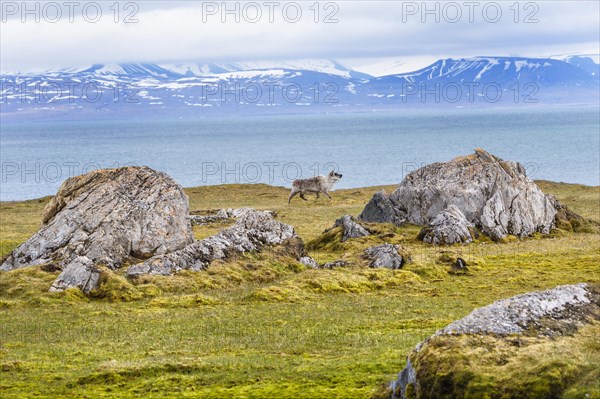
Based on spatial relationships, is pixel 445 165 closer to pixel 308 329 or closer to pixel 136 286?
pixel 136 286

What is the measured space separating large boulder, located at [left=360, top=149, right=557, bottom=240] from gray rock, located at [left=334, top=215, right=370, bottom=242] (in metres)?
5.91

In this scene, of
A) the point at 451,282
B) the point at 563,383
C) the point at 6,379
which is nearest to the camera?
the point at 563,383

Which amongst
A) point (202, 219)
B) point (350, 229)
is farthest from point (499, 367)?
point (202, 219)

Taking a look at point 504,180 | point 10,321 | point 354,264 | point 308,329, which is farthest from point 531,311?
point 504,180

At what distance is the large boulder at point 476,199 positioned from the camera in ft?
171

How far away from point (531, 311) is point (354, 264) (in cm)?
2294

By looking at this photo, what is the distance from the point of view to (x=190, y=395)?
16641 mm

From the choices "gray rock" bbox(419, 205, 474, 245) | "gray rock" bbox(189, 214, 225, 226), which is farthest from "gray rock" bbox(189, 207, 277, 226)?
"gray rock" bbox(419, 205, 474, 245)

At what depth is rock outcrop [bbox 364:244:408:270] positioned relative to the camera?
127 feet

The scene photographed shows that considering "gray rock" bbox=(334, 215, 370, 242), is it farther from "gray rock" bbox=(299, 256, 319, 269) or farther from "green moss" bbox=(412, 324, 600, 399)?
"green moss" bbox=(412, 324, 600, 399)

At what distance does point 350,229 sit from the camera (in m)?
48.5

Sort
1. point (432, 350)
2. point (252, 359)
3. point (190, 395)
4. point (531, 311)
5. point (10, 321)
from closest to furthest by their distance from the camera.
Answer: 1. point (432, 350)
2. point (531, 311)
3. point (190, 395)
4. point (252, 359)
5. point (10, 321)

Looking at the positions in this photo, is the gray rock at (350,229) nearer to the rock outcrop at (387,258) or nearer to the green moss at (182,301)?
the rock outcrop at (387,258)

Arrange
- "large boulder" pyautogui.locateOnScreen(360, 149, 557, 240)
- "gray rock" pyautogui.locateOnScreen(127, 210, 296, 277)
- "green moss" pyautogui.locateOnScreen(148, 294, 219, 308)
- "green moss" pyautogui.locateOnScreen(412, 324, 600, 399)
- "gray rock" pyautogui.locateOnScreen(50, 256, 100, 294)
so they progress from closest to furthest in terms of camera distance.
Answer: "green moss" pyautogui.locateOnScreen(412, 324, 600, 399), "green moss" pyautogui.locateOnScreen(148, 294, 219, 308), "gray rock" pyautogui.locateOnScreen(50, 256, 100, 294), "gray rock" pyautogui.locateOnScreen(127, 210, 296, 277), "large boulder" pyautogui.locateOnScreen(360, 149, 557, 240)
